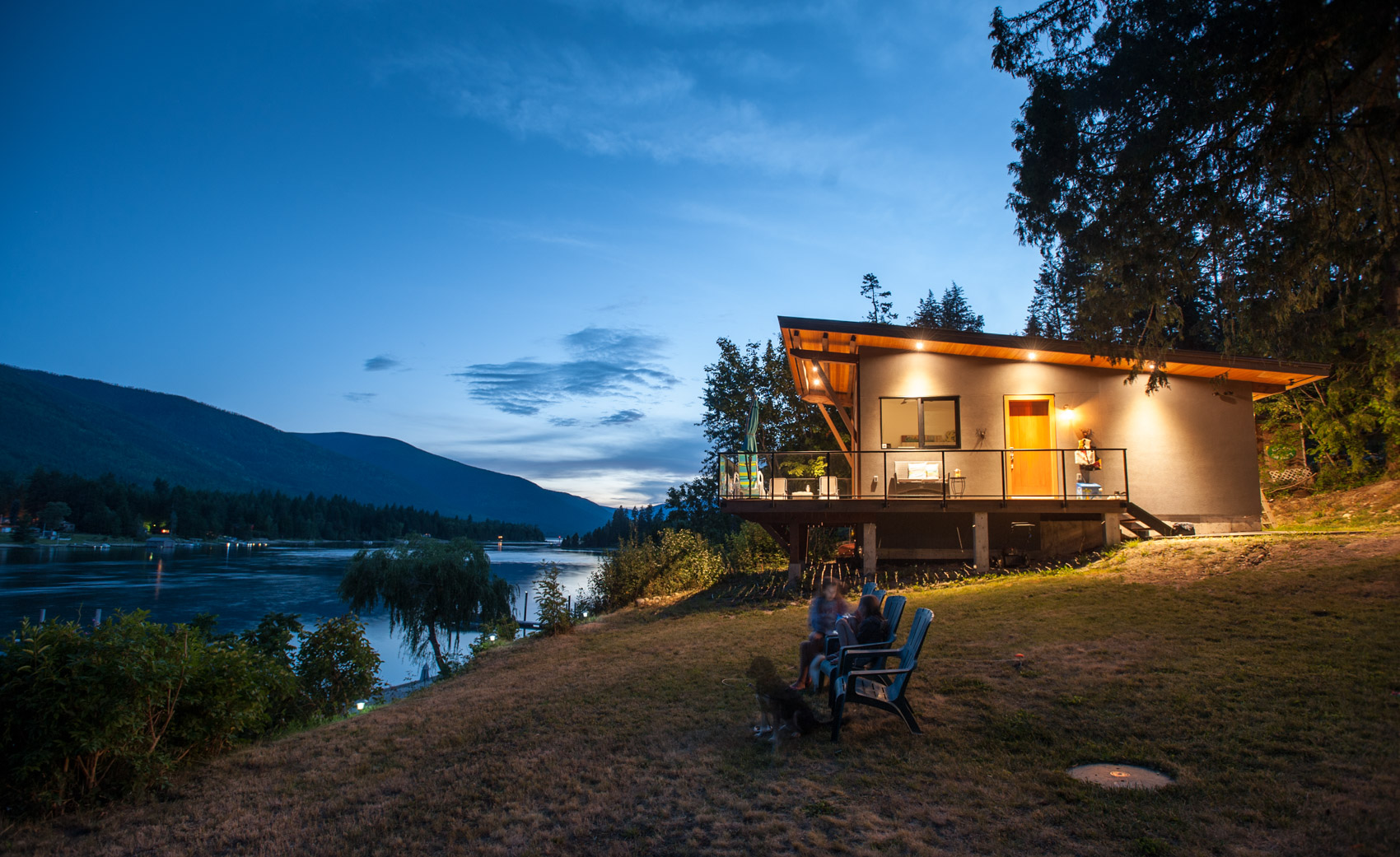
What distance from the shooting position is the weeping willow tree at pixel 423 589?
92.6 feet

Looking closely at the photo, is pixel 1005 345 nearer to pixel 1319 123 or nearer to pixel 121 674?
pixel 1319 123

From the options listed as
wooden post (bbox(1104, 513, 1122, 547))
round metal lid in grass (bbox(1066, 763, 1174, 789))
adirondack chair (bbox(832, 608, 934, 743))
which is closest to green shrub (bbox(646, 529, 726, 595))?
wooden post (bbox(1104, 513, 1122, 547))

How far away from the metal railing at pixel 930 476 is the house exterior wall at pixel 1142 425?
0.42 ft

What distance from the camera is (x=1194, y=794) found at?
392cm

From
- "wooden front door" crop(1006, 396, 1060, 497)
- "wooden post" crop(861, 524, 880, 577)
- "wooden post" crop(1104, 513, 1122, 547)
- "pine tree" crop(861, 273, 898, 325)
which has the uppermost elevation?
"pine tree" crop(861, 273, 898, 325)

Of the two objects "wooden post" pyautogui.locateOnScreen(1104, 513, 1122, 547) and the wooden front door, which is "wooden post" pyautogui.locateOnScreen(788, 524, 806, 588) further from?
"wooden post" pyautogui.locateOnScreen(1104, 513, 1122, 547)

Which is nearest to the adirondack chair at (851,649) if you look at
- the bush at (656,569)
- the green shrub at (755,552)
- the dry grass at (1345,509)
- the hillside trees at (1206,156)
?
the hillside trees at (1206,156)

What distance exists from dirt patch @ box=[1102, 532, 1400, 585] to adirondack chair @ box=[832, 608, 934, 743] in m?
6.38

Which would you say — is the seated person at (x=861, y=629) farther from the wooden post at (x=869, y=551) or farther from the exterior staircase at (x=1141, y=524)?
the exterior staircase at (x=1141, y=524)

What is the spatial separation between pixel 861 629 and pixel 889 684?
2.42ft

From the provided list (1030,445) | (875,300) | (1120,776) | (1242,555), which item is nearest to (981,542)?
(1030,445)

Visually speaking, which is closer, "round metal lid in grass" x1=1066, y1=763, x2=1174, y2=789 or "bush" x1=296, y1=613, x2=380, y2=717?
"round metal lid in grass" x1=1066, y1=763, x2=1174, y2=789

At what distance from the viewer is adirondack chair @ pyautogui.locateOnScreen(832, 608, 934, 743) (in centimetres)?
528

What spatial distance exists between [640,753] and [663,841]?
4.93 ft
